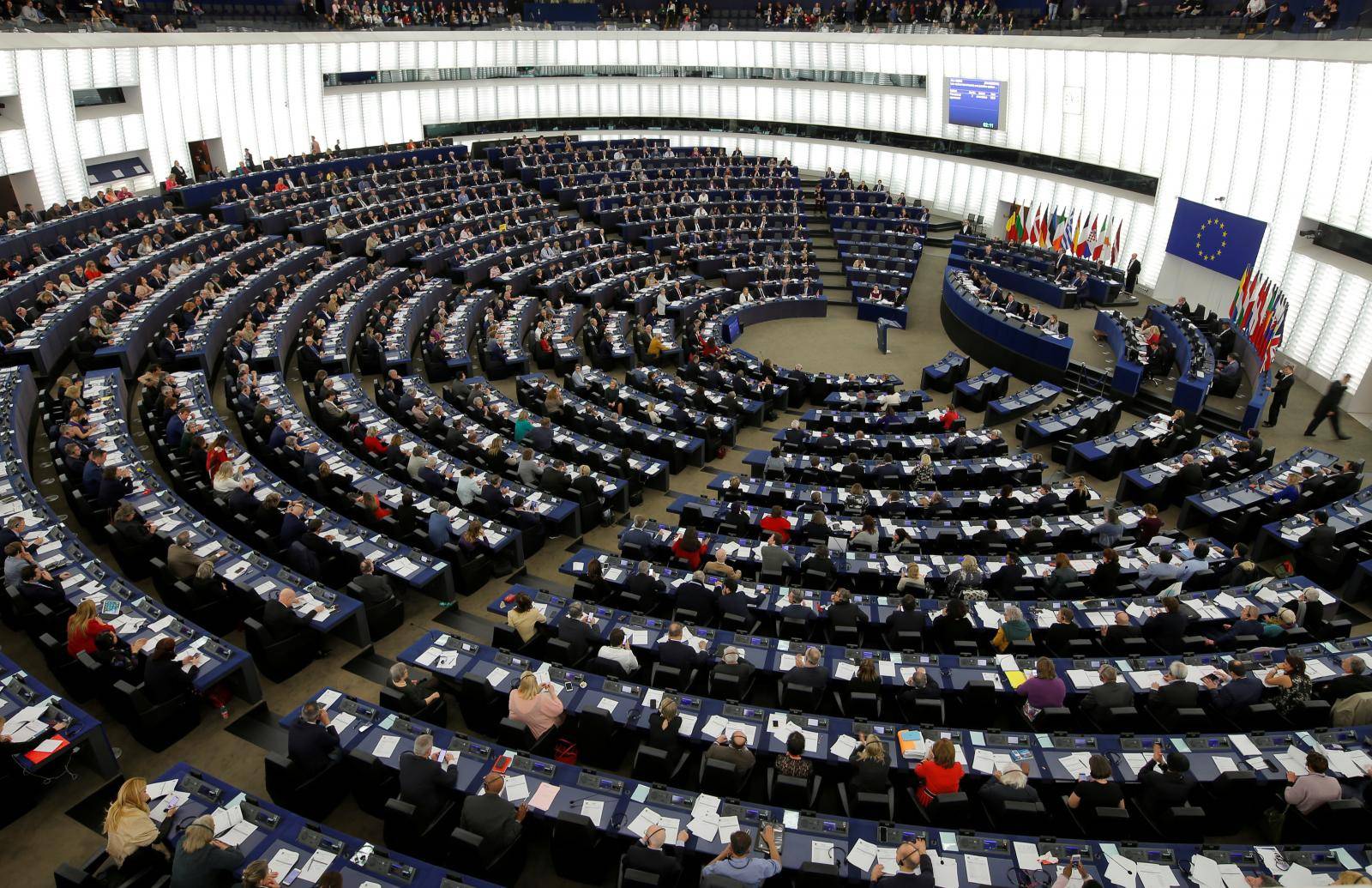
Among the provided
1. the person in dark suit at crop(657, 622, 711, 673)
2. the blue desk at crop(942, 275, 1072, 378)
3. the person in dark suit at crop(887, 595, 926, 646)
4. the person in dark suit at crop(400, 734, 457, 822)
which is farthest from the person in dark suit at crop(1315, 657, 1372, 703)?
the blue desk at crop(942, 275, 1072, 378)

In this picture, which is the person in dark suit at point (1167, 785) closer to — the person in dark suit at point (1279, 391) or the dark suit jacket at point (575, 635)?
the dark suit jacket at point (575, 635)

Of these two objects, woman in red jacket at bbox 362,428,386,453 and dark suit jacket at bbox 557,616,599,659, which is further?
woman in red jacket at bbox 362,428,386,453

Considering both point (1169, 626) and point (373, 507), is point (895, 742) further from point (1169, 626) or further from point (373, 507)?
point (373, 507)

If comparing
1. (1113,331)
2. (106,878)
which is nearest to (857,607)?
(106,878)

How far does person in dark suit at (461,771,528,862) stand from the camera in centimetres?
734

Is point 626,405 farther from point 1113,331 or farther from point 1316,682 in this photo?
point 1113,331

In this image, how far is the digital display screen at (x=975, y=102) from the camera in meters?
33.8

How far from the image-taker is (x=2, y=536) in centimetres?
1059

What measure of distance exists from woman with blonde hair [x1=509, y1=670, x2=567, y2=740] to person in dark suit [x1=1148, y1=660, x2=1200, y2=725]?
6.68 metres

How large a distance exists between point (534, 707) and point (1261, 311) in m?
23.6

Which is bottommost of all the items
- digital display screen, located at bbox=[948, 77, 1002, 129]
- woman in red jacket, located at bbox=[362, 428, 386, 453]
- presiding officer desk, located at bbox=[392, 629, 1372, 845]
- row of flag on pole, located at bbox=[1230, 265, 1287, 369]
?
presiding officer desk, located at bbox=[392, 629, 1372, 845]

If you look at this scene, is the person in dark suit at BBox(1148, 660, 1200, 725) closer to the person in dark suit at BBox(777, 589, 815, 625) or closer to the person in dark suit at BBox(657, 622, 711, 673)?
the person in dark suit at BBox(777, 589, 815, 625)

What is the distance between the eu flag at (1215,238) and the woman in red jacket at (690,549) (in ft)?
69.7

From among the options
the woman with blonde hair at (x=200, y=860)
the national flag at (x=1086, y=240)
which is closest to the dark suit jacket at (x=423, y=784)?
the woman with blonde hair at (x=200, y=860)
